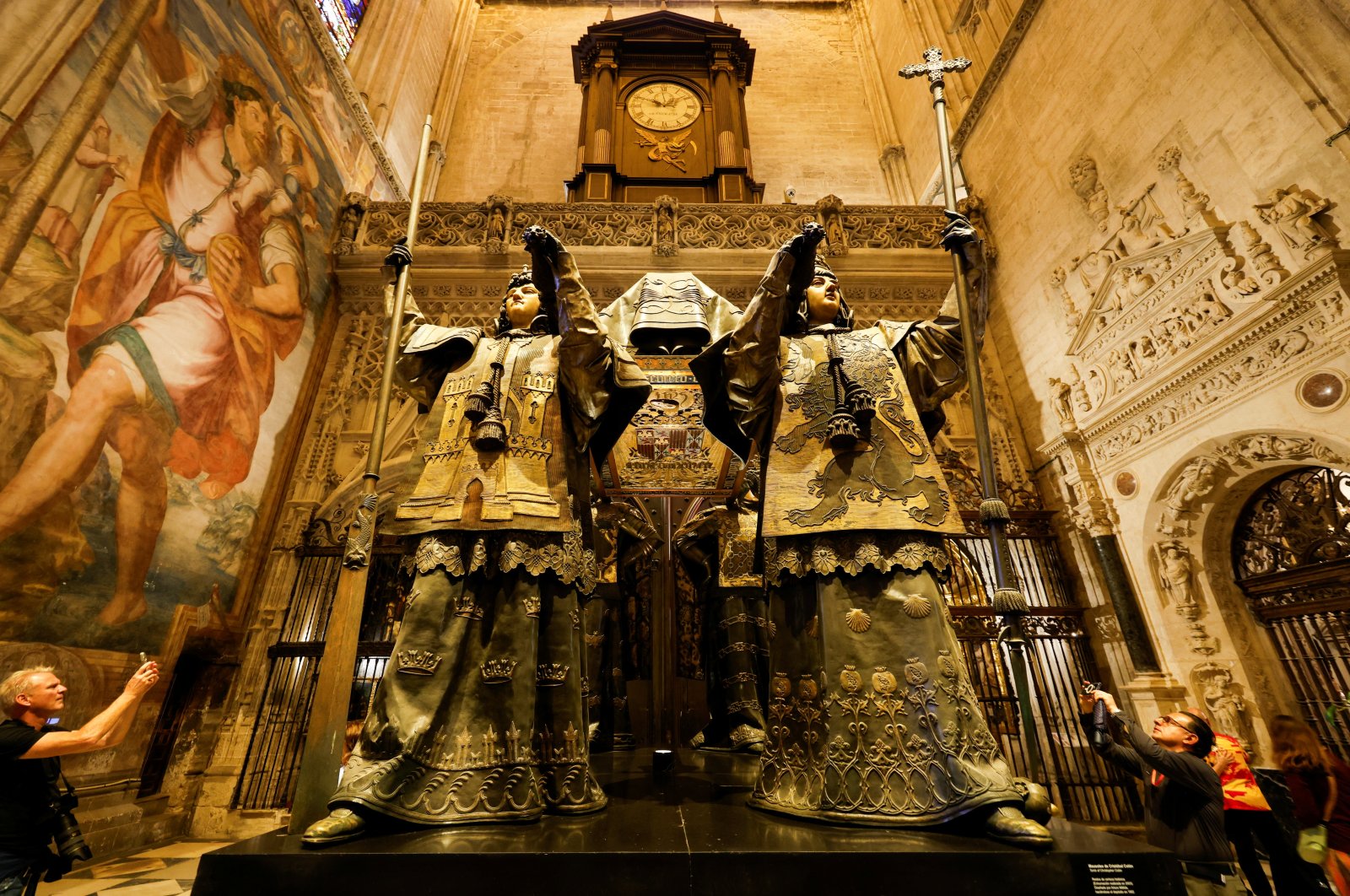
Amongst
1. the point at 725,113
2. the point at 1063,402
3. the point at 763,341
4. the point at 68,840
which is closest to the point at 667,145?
the point at 725,113

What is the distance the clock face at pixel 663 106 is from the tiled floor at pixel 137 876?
1159 cm

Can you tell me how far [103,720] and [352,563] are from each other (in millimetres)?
1924

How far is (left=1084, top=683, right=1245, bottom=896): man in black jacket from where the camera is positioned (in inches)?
124

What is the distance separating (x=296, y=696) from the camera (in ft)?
19.7

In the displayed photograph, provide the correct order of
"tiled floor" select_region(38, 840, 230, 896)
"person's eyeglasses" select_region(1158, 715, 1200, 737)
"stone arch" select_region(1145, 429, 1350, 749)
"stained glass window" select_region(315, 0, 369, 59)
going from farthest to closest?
"stained glass window" select_region(315, 0, 369, 59) → "stone arch" select_region(1145, 429, 1350, 749) → "tiled floor" select_region(38, 840, 230, 896) → "person's eyeglasses" select_region(1158, 715, 1200, 737)

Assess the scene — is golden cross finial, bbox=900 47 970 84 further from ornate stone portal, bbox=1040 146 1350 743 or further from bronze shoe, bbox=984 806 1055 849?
ornate stone portal, bbox=1040 146 1350 743

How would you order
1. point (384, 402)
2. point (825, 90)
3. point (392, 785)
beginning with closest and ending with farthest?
point (392, 785)
point (384, 402)
point (825, 90)

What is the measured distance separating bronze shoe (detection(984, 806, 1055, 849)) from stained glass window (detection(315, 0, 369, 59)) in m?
11.2

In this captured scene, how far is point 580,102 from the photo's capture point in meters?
12.4

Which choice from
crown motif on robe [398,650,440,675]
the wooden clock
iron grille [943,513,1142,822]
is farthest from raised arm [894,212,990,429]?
the wooden clock

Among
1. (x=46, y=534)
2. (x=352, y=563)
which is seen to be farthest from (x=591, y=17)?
(x=352, y=563)

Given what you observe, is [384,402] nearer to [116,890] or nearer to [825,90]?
[116,890]

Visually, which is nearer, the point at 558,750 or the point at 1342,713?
the point at 558,750

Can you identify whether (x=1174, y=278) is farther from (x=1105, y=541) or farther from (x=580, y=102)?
(x=580, y=102)
